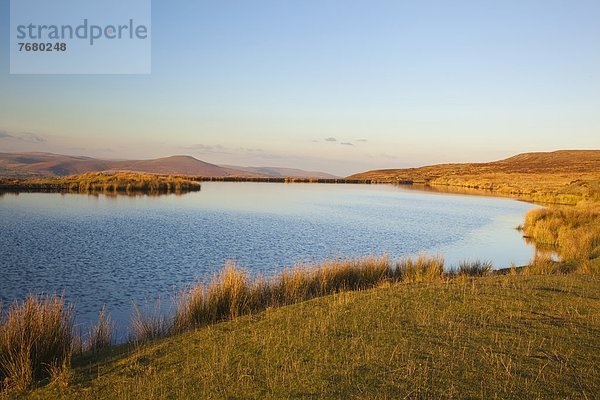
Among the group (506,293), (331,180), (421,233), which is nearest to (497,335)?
(506,293)

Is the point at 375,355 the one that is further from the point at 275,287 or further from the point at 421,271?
the point at 421,271

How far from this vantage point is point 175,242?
22266mm

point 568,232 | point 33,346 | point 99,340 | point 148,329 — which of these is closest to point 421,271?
point 148,329

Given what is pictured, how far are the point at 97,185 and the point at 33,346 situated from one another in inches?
2102

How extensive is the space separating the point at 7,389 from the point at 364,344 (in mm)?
5424

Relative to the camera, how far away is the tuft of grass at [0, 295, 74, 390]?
22.0ft

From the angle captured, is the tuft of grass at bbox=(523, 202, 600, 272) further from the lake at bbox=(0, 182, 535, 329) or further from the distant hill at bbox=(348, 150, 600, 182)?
the distant hill at bbox=(348, 150, 600, 182)

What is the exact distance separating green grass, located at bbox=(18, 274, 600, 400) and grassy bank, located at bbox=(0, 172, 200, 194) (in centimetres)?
5098

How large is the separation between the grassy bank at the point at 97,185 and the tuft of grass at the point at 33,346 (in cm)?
4966

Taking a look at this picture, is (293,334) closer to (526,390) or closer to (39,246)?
(526,390)

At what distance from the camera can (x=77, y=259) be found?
1741 centimetres

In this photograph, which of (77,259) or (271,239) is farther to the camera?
(271,239)

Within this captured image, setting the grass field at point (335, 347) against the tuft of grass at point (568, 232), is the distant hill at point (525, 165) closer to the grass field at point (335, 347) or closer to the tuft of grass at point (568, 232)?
the tuft of grass at point (568, 232)

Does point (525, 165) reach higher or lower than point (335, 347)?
higher
